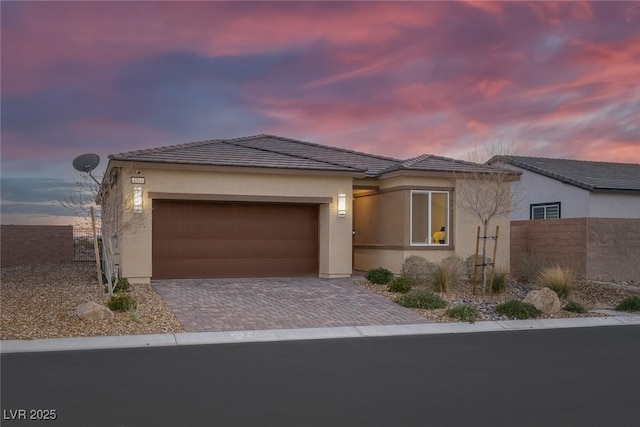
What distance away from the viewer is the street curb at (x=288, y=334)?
34.9 ft

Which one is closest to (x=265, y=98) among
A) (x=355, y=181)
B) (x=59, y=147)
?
(x=355, y=181)

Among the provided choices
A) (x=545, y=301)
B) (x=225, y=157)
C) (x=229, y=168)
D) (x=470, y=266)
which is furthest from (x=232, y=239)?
(x=545, y=301)

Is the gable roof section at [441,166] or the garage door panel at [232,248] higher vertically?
the gable roof section at [441,166]

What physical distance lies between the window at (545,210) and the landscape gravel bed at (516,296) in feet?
20.1

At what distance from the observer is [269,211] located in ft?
63.7

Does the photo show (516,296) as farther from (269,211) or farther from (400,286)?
(269,211)

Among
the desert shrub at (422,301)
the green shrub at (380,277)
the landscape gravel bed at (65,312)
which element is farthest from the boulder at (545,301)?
the landscape gravel bed at (65,312)

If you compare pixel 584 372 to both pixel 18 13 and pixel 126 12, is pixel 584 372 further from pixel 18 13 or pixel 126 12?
pixel 18 13

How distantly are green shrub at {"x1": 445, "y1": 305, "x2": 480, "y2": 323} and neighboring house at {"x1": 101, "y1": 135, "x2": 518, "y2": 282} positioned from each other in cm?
496

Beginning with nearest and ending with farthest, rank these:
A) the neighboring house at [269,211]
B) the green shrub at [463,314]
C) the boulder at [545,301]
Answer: the green shrub at [463,314], the boulder at [545,301], the neighboring house at [269,211]

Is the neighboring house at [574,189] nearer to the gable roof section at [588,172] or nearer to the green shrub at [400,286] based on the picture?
the gable roof section at [588,172]

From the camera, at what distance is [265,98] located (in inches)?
791

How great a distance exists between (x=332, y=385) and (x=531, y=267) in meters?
13.5

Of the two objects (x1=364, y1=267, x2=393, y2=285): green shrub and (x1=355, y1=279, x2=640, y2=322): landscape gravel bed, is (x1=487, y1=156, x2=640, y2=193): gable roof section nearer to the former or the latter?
(x1=355, y1=279, x2=640, y2=322): landscape gravel bed
